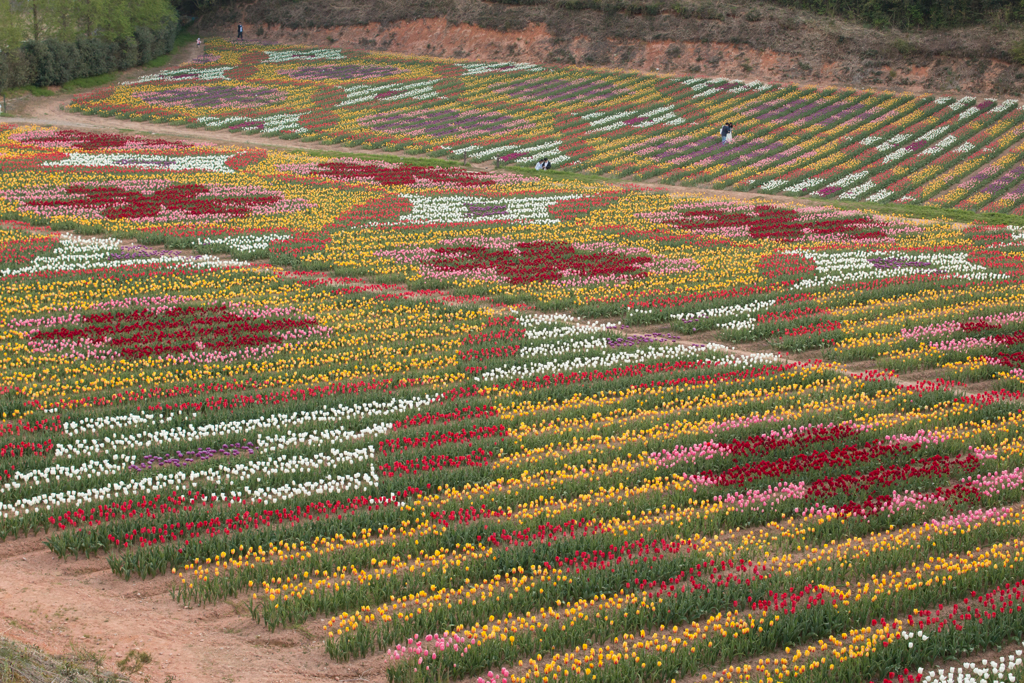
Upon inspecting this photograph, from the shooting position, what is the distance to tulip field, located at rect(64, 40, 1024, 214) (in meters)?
51.8

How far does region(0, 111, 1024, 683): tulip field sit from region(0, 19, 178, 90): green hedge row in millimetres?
42141

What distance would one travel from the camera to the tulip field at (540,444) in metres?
10.2

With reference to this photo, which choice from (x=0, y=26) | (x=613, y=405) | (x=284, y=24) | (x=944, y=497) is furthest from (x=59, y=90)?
(x=944, y=497)

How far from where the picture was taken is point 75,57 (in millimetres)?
74312

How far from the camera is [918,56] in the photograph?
69.4 metres

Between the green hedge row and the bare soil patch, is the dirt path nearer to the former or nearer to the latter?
the green hedge row

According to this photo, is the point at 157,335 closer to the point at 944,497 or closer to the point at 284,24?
the point at 944,497

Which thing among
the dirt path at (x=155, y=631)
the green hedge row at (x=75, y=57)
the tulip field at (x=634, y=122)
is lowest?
the dirt path at (x=155, y=631)

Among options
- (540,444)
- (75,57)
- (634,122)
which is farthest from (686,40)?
(540,444)

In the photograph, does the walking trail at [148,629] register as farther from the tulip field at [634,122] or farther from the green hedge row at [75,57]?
the green hedge row at [75,57]

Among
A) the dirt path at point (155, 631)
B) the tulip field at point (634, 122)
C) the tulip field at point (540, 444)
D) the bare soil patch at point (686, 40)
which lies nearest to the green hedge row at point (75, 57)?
the tulip field at point (634, 122)

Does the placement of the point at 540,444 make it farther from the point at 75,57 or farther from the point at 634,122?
the point at 75,57

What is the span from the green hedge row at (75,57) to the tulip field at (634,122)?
3.89 metres

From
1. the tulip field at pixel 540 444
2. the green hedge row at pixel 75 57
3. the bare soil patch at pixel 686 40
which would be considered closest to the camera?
the tulip field at pixel 540 444
